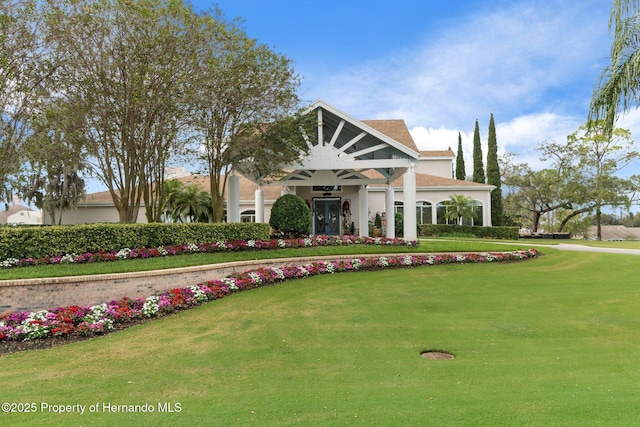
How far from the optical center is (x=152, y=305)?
7.40 meters

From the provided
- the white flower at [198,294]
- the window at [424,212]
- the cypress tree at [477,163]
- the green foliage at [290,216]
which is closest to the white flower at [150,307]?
the white flower at [198,294]

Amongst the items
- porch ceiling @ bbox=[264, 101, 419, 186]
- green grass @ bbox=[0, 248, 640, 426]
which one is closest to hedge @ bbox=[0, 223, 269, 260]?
green grass @ bbox=[0, 248, 640, 426]

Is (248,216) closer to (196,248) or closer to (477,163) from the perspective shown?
(196,248)

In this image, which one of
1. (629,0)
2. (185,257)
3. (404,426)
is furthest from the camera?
(185,257)

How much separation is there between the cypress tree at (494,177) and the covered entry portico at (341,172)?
12211mm

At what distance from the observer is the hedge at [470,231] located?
24.1 metres

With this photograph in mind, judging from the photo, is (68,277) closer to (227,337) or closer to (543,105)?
(227,337)

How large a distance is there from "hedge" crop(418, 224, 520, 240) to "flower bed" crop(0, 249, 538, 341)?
12.7 m

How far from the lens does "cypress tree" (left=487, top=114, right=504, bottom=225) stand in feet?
92.3

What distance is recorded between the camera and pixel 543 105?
56.9ft

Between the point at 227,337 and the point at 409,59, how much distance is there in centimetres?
1114

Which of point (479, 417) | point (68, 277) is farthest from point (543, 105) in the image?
point (68, 277)

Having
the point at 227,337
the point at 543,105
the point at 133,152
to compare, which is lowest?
A: the point at 227,337

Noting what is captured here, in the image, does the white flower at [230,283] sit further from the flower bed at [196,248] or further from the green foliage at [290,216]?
the green foliage at [290,216]
